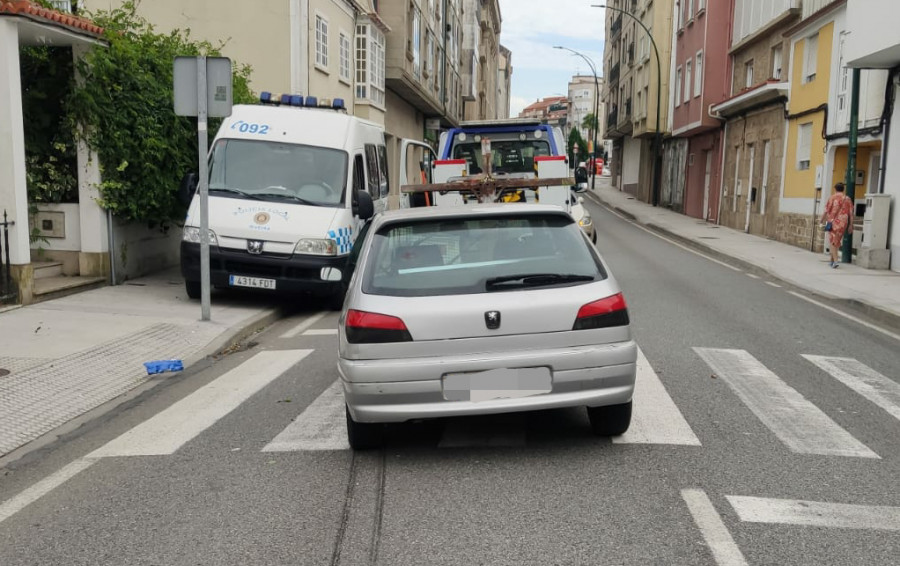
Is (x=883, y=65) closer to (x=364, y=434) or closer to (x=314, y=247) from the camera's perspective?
(x=314, y=247)

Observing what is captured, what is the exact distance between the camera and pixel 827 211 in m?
17.5

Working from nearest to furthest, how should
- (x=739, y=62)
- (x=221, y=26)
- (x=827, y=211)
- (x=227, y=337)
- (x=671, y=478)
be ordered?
(x=671, y=478) < (x=227, y=337) < (x=827, y=211) < (x=221, y=26) < (x=739, y=62)

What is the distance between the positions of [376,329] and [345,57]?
21907 millimetres

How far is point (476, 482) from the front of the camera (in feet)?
14.8

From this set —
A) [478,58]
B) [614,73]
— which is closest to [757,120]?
[614,73]

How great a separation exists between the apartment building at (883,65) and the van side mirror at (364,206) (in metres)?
10.5

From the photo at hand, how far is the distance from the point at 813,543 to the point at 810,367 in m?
4.44

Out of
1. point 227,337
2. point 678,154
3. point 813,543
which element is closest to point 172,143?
point 227,337

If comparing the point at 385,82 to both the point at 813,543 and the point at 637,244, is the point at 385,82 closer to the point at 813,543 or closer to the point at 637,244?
the point at 637,244

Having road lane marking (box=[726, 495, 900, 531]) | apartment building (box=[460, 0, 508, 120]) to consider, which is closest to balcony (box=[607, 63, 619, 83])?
apartment building (box=[460, 0, 508, 120])

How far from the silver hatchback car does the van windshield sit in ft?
21.6

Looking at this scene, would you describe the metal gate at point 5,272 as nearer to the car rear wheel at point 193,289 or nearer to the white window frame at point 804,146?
the car rear wheel at point 193,289

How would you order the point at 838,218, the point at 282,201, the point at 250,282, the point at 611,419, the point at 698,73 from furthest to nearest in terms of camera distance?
the point at 698,73, the point at 838,218, the point at 282,201, the point at 250,282, the point at 611,419

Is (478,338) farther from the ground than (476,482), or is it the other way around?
(478,338)
